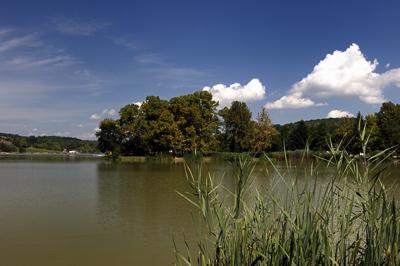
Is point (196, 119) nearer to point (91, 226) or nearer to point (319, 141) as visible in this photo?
point (91, 226)

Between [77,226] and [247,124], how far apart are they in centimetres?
4320

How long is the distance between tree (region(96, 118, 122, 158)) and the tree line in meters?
0.19

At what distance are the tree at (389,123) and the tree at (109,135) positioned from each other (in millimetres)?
32782

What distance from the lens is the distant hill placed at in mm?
106500

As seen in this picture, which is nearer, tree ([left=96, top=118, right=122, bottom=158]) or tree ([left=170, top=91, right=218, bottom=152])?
tree ([left=170, top=91, right=218, bottom=152])

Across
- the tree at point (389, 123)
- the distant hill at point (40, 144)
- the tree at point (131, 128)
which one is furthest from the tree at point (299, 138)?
the distant hill at point (40, 144)

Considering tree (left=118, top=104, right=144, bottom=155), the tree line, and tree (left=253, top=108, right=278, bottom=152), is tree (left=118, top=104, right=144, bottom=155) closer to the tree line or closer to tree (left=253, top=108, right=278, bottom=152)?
the tree line

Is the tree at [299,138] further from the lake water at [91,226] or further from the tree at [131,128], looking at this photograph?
the tree at [131,128]

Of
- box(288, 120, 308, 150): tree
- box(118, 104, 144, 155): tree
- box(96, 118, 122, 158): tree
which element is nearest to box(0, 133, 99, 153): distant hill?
box(96, 118, 122, 158): tree

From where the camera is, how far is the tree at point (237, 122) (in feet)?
172

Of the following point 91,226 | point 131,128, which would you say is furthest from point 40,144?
point 91,226

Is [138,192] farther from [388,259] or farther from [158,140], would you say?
[158,140]

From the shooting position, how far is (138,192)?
17578 millimetres

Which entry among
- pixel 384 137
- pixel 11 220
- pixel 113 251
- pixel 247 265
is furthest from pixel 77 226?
pixel 384 137
